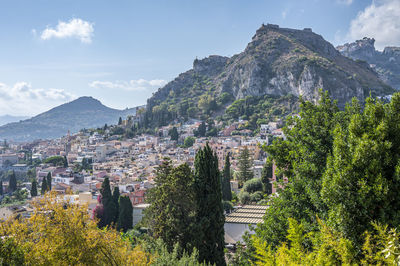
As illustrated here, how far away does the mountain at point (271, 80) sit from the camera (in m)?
85.9

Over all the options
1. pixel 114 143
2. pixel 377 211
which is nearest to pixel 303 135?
pixel 377 211

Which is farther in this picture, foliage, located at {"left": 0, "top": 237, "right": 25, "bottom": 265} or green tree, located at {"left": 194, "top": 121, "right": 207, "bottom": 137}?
green tree, located at {"left": 194, "top": 121, "right": 207, "bottom": 137}

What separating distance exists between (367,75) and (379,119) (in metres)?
116

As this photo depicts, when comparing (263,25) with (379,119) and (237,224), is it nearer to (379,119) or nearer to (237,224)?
(237,224)

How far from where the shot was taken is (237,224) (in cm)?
2003

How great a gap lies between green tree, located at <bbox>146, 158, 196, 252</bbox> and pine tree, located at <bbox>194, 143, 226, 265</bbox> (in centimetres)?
40

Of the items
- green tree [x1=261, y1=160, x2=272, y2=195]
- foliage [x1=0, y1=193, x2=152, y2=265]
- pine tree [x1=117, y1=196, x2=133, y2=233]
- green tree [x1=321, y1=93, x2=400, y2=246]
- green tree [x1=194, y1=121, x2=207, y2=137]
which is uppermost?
green tree [x1=194, y1=121, x2=207, y2=137]

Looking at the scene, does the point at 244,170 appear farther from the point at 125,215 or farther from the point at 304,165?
the point at 304,165

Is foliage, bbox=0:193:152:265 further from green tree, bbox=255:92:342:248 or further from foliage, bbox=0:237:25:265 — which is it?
green tree, bbox=255:92:342:248

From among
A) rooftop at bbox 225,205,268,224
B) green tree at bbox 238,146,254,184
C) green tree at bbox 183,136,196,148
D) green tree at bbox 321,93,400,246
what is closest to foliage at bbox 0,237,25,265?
green tree at bbox 321,93,400,246

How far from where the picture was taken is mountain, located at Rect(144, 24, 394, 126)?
282ft

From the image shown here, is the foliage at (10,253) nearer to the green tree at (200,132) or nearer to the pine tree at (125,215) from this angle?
the pine tree at (125,215)

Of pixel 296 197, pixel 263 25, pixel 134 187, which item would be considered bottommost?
pixel 134 187

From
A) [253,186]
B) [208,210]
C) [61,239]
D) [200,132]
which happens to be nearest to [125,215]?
[253,186]
